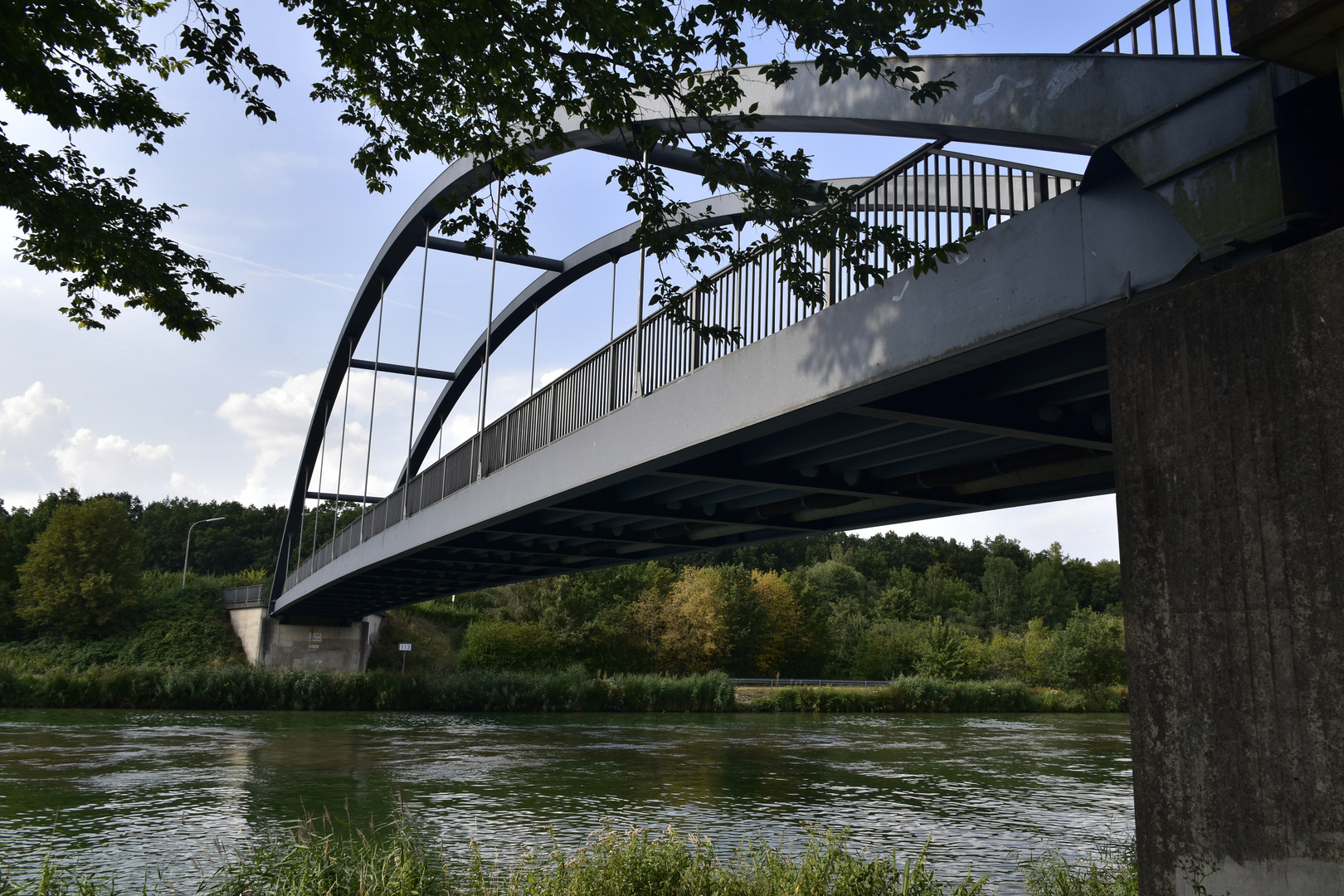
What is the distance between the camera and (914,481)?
1188 centimetres

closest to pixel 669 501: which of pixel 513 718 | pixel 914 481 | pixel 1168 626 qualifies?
pixel 914 481

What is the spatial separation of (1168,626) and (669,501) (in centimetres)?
972

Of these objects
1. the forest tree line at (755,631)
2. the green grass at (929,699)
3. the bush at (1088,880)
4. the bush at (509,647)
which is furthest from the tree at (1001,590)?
the bush at (1088,880)

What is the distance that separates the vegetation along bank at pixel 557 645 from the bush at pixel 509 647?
0.26 feet

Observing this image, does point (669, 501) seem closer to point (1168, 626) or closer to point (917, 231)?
point (917, 231)

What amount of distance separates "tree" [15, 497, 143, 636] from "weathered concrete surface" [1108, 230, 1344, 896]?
4811 centimetres

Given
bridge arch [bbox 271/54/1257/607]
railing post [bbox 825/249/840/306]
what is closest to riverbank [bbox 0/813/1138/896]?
railing post [bbox 825/249/840/306]

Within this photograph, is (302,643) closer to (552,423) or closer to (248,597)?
(248,597)

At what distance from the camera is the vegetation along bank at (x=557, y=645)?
33156 mm

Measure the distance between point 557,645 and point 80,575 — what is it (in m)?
21.8

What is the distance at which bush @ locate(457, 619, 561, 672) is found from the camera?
154ft

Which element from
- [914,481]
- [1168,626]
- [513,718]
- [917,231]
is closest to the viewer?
[1168,626]

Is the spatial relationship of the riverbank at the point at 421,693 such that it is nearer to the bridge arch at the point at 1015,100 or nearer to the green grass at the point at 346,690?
the green grass at the point at 346,690

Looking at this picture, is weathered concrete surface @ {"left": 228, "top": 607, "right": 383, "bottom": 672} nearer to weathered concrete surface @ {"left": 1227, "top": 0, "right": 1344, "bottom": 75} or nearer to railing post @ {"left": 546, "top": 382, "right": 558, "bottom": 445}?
railing post @ {"left": 546, "top": 382, "right": 558, "bottom": 445}
